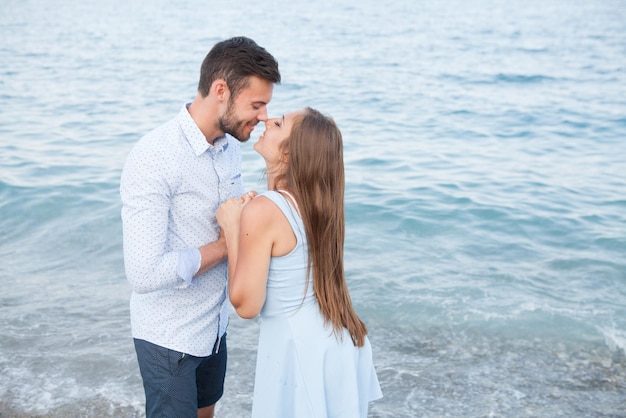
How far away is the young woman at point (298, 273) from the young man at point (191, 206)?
149 mm

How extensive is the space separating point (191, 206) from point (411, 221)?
19.8 ft

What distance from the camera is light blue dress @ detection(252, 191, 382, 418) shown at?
110 inches

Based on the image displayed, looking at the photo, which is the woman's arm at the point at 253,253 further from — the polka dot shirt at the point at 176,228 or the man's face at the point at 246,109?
the man's face at the point at 246,109

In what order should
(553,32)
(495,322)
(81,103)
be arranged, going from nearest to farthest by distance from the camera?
1. (495,322)
2. (81,103)
3. (553,32)

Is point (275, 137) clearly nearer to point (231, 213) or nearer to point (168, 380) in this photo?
point (231, 213)

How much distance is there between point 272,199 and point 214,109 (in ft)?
1.63

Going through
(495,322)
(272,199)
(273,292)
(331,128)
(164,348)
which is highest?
(331,128)

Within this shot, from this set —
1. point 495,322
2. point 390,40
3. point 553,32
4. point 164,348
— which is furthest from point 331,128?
point 553,32

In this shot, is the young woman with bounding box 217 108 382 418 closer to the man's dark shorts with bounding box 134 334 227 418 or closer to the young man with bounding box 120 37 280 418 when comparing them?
the young man with bounding box 120 37 280 418

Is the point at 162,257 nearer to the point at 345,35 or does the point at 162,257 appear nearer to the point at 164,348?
the point at 164,348

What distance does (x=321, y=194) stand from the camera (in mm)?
2793

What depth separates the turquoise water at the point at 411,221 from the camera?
5.33 meters

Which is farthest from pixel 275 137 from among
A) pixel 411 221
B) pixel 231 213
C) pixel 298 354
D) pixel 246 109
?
pixel 411 221

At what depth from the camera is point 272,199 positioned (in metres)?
2.75
